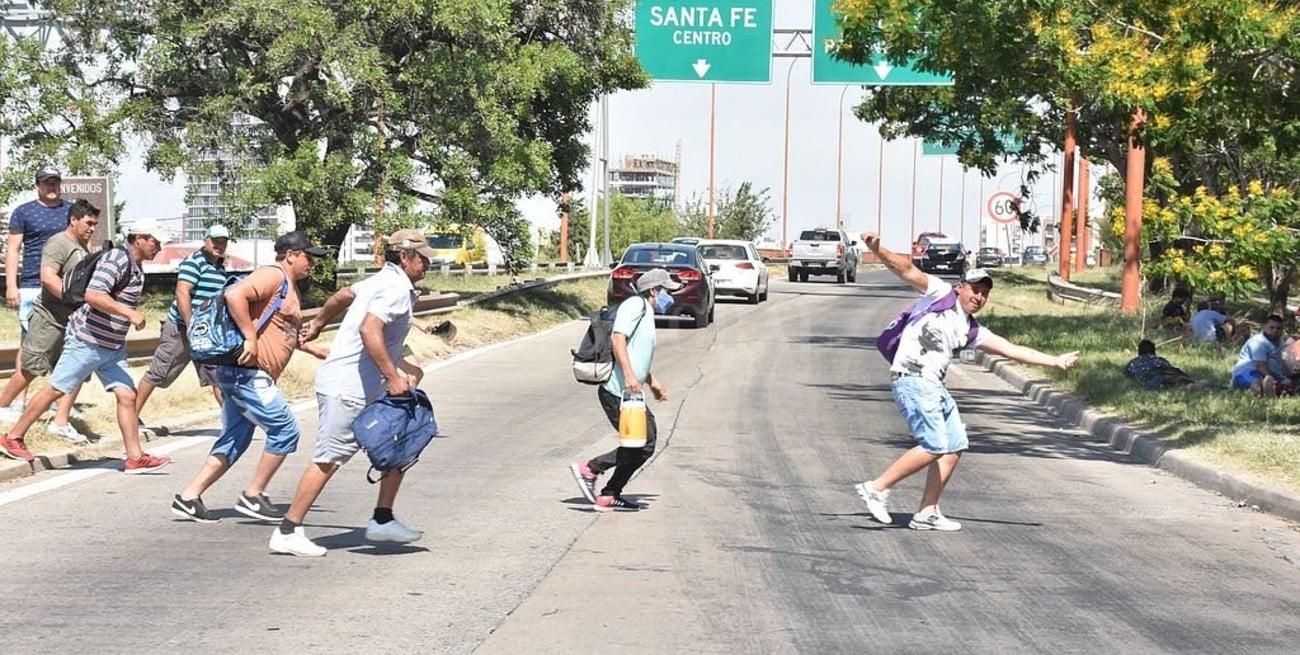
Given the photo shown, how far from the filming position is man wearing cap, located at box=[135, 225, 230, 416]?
1252cm

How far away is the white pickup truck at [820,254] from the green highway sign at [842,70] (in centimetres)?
2174

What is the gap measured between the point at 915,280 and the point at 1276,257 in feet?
46.0

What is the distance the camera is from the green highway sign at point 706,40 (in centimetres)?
3878

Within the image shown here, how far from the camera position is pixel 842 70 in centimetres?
3981

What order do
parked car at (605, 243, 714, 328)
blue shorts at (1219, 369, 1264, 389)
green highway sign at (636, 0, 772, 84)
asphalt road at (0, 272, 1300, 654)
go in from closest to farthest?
asphalt road at (0, 272, 1300, 654)
blue shorts at (1219, 369, 1264, 389)
parked car at (605, 243, 714, 328)
green highway sign at (636, 0, 772, 84)

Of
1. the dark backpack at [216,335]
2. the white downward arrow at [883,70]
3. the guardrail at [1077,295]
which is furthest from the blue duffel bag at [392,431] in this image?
the white downward arrow at [883,70]

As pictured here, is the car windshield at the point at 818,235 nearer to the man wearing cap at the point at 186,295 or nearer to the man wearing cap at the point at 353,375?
the man wearing cap at the point at 186,295

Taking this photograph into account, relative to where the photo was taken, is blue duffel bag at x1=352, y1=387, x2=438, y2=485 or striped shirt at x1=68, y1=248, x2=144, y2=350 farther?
striped shirt at x1=68, y1=248, x2=144, y2=350

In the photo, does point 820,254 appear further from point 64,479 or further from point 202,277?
point 64,479

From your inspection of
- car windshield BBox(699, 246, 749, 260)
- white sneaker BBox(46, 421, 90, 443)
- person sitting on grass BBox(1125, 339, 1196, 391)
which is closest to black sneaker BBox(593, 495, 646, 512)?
white sneaker BBox(46, 421, 90, 443)

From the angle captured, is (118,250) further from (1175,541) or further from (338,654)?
(1175,541)

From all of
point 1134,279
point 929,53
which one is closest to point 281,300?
point 929,53

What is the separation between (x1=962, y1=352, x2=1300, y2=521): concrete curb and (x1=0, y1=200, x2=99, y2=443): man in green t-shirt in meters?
6.14

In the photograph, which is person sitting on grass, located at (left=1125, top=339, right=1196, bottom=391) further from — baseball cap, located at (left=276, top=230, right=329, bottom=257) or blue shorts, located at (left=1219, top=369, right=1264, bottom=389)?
baseball cap, located at (left=276, top=230, right=329, bottom=257)
